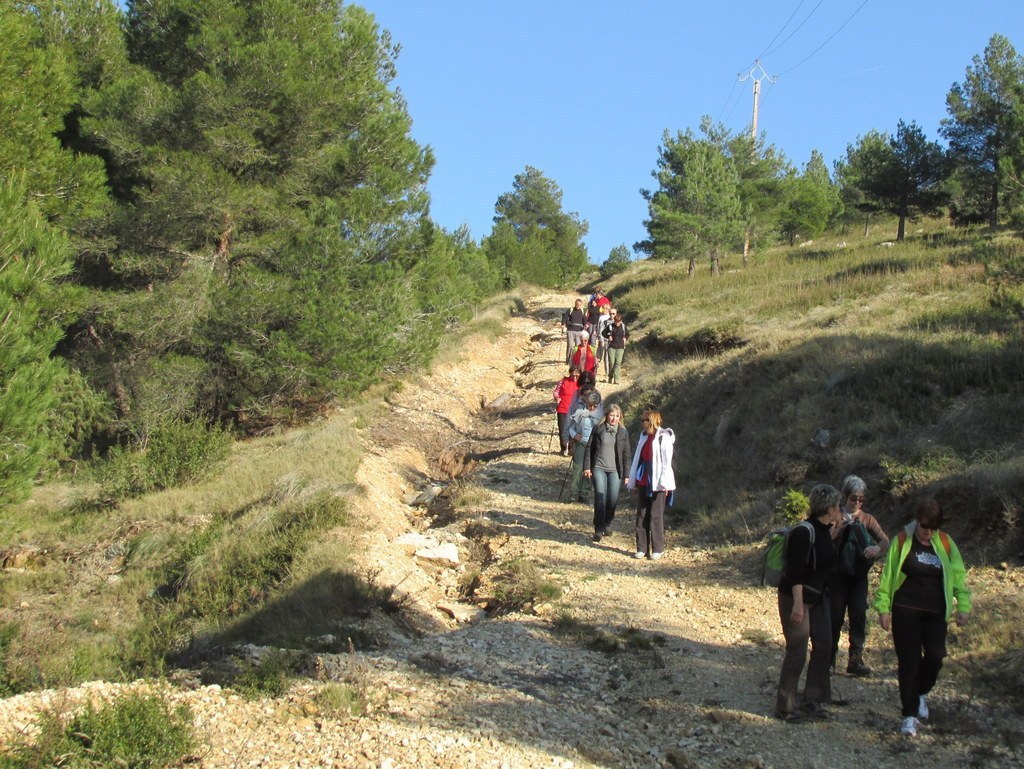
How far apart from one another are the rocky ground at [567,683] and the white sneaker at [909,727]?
0.08 meters

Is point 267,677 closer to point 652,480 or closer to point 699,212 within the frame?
point 652,480

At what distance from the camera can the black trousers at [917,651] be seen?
5.35m

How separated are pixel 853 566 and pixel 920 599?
0.74m

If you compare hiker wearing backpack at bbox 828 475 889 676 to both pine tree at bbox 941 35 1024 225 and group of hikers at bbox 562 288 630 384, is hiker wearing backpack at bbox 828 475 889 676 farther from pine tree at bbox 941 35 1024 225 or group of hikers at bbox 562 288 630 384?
pine tree at bbox 941 35 1024 225

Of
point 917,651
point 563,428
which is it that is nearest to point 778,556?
point 917,651

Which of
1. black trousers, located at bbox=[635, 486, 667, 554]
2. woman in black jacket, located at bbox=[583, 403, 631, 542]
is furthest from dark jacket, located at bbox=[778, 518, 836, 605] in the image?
woman in black jacket, located at bbox=[583, 403, 631, 542]

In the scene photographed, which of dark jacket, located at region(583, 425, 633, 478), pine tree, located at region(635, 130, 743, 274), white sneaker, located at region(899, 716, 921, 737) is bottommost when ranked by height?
white sneaker, located at region(899, 716, 921, 737)

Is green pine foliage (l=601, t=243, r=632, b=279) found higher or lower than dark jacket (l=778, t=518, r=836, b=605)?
higher

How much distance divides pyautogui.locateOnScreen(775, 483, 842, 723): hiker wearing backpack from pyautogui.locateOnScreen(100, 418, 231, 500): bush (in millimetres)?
11266

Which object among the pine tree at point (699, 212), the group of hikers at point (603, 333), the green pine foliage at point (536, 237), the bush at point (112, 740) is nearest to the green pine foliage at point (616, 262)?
the green pine foliage at point (536, 237)

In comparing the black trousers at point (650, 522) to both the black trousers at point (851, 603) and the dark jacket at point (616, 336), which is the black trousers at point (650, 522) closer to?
the black trousers at point (851, 603)

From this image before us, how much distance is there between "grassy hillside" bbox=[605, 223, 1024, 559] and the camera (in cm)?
902

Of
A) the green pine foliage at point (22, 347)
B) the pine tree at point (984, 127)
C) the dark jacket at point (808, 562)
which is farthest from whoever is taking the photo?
the pine tree at point (984, 127)

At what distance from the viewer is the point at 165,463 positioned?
47.7ft
